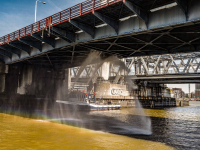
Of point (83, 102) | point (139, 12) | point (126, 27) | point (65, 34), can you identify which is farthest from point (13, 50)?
point (139, 12)

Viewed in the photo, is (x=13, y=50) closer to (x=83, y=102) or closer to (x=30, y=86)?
(x=30, y=86)

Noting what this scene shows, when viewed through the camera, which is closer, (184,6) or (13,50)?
(184,6)

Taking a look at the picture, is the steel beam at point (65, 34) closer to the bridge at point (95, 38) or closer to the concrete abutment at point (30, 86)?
the bridge at point (95, 38)

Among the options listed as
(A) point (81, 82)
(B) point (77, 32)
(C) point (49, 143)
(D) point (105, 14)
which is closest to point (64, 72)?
(B) point (77, 32)

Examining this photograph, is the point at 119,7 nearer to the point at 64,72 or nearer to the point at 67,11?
the point at 67,11

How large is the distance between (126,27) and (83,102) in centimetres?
3579

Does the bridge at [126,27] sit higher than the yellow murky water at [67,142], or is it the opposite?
the bridge at [126,27]

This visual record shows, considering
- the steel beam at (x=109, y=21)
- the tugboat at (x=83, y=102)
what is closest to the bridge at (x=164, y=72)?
the tugboat at (x=83, y=102)

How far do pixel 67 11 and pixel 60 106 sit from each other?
34.5 m

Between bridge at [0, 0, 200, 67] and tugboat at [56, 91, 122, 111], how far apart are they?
2152 cm

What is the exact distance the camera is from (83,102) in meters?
55.9

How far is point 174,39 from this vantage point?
2694cm

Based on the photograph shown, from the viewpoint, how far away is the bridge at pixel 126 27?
19.8 meters

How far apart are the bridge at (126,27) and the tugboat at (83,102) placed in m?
21.5
